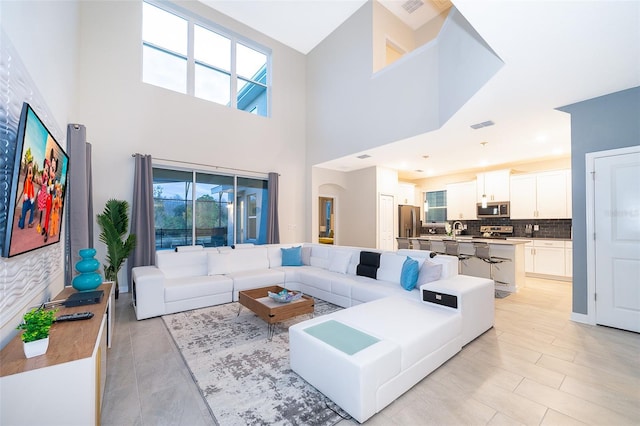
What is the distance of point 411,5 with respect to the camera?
242 inches

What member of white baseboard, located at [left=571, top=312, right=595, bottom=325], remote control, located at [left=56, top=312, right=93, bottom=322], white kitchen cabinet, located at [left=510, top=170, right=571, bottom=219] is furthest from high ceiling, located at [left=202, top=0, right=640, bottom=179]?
remote control, located at [left=56, top=312, right=93, bottom=322]

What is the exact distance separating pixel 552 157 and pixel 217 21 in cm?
818

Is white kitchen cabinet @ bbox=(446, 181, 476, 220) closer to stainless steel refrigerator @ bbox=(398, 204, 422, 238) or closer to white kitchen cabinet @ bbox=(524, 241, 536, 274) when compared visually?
stainless steel refrigerator @ bbox=(398, 204, 422, 238)

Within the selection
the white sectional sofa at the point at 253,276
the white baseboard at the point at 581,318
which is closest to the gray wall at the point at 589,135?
the white baseboard at the point at 581,318

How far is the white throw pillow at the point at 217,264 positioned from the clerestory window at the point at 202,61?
3597mm

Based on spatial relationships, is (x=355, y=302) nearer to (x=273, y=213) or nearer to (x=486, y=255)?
(x=486, y=255)

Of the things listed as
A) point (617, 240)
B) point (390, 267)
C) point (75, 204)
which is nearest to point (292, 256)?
point (390, 267)

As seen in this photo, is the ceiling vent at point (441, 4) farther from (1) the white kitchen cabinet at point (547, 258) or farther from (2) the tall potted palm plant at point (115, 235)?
(2) the tall potted palm plant at point (115, 235)

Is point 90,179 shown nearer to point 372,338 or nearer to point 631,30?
point 372,338

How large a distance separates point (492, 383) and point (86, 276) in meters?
3.90

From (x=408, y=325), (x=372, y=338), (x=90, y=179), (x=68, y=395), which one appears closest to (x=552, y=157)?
(x=408, y=325)

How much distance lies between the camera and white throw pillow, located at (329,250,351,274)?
4.52 metres

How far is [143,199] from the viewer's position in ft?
16.4

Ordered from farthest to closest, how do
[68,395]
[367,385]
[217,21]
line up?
[217,21] < [367,385] < [68,395]
